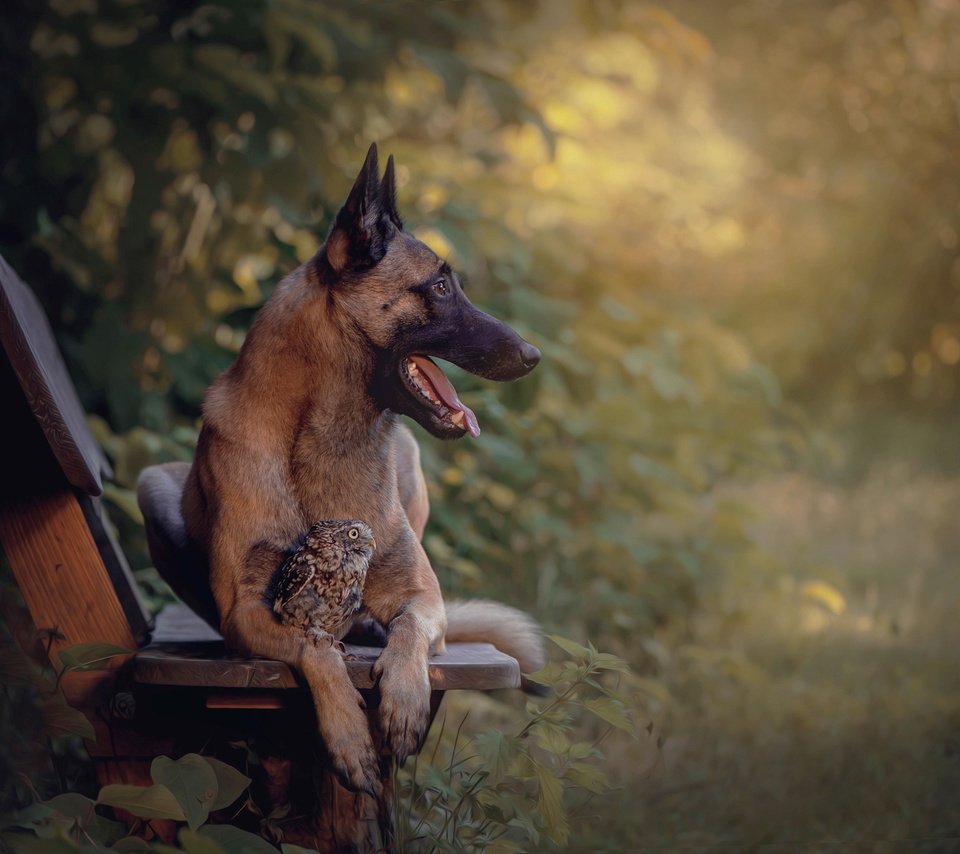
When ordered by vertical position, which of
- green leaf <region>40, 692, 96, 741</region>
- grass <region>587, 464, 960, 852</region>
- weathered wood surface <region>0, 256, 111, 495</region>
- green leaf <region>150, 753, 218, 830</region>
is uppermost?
weathered wood surface <region>0, 256, 111, 495</region>

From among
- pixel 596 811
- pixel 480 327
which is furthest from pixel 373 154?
pixel 596 811

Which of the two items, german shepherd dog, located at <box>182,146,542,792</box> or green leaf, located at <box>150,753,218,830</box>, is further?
german shepherd dog, located at <box>182,146,542,792</box>

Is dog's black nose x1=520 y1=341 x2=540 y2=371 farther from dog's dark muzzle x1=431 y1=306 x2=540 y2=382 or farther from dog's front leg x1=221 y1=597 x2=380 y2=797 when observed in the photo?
dog's front leg x1=221 y1=597 x2=380 y2=797

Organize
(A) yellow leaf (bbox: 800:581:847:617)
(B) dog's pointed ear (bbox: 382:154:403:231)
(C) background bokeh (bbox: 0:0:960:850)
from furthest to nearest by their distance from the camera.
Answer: (A) yellow leaf (bbox: 800:581:847:617) < (C) background bokeh (bbox: 0:0:960:850) < (B) dog's pointed ear (bbox: 382:154:403:231)

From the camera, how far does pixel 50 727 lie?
224cm

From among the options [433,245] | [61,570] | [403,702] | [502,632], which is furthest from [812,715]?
[61,570]

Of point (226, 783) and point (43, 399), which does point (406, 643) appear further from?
point (43, 399)

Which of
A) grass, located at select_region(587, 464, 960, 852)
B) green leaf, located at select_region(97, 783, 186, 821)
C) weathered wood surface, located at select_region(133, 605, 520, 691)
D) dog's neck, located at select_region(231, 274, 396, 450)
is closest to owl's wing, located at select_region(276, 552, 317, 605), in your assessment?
weathered wood surface, located at select_region(133, 605, 520, 691)

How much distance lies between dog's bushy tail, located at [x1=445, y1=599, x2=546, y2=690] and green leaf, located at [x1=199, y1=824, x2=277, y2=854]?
861 millimetres

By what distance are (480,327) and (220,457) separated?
2.04 feet

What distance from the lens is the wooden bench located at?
86.5 inches

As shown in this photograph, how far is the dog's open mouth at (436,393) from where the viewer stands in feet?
7.61

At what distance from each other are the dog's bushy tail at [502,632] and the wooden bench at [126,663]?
16cm

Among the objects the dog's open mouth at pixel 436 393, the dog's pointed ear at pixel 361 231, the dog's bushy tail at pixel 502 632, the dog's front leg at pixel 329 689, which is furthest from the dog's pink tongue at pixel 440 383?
the dog's bushy tail at pixel 502 632
